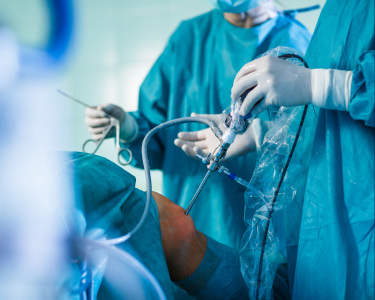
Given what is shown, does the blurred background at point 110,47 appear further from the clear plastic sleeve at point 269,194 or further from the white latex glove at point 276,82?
the white latex glove at point 276,82

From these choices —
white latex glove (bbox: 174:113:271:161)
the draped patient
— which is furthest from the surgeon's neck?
the draped patient

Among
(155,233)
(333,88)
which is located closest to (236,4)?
(333,88)

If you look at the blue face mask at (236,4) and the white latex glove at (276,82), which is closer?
the white latex glove at (276,82)

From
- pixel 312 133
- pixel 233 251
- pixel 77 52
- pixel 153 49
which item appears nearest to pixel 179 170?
pixel 233 251

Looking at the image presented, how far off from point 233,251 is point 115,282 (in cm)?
36

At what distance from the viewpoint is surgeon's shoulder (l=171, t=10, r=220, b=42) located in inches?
53.5

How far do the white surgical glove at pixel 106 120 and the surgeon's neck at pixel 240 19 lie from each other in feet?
1.91

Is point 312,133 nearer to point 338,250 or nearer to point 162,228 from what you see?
point 338,250

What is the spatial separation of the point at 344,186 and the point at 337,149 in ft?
0.28

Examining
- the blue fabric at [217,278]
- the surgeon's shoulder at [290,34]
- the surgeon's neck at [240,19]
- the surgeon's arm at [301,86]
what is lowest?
the blue fabric at [217,278]

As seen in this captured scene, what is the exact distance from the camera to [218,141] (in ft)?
3.45

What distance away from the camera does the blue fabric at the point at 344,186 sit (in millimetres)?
639

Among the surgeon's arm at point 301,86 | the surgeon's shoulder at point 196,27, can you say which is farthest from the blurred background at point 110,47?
the surgeon's arm at point 301,86

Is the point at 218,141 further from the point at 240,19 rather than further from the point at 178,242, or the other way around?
the point at 240,19
